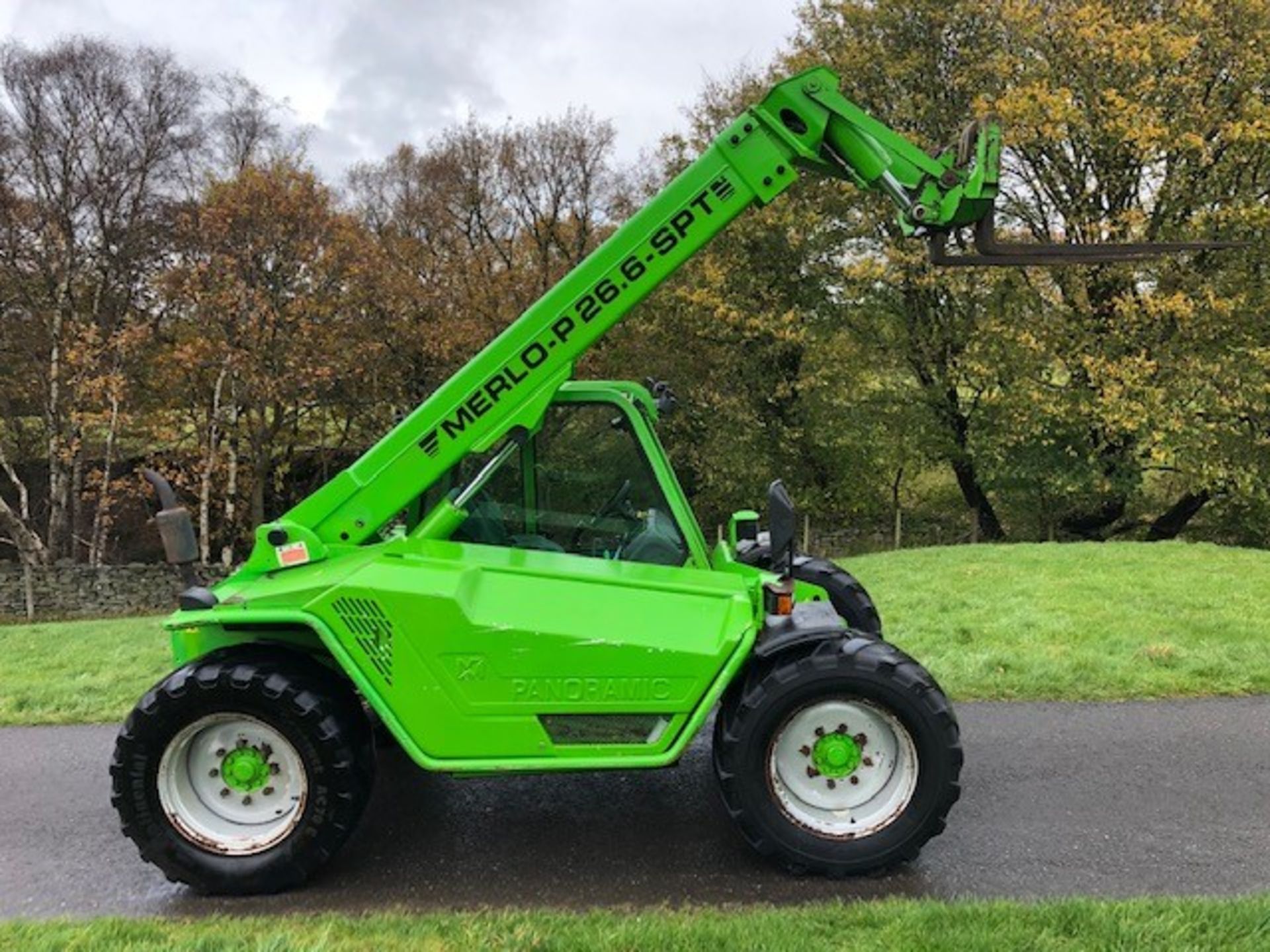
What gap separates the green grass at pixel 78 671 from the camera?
→ 20.3 feet

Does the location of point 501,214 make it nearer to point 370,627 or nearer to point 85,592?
point 85,592

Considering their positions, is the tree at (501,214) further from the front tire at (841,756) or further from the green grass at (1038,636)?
the front tire at (841,756)

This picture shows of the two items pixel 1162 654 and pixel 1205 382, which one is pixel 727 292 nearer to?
pixel 1205 382

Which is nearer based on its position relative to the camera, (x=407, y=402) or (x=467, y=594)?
(x=467, y=594)

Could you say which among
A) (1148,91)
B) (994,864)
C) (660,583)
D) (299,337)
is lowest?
(994,864)

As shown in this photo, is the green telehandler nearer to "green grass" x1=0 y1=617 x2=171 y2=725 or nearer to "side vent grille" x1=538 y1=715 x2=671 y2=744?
"side vent grille" x1=538 y1=715 x2=671 y2=744

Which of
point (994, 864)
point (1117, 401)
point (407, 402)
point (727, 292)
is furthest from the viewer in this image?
A: point (407, 402)

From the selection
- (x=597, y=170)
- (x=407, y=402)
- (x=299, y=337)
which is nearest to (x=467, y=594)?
(x=299, y=337)

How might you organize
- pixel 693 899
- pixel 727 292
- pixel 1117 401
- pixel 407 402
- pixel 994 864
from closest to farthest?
pixel 693 899 → pixel 994 864 → pixel 1117 401 → pixel 727 292 → pixel 407 402

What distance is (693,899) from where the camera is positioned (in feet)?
11.4

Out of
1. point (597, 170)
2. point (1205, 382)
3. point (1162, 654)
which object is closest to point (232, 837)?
point (1162, 654)

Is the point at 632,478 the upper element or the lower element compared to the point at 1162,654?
upper

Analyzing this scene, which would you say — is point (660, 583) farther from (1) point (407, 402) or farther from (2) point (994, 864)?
(1) point (407, 402)

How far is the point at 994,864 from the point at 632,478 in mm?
2196
